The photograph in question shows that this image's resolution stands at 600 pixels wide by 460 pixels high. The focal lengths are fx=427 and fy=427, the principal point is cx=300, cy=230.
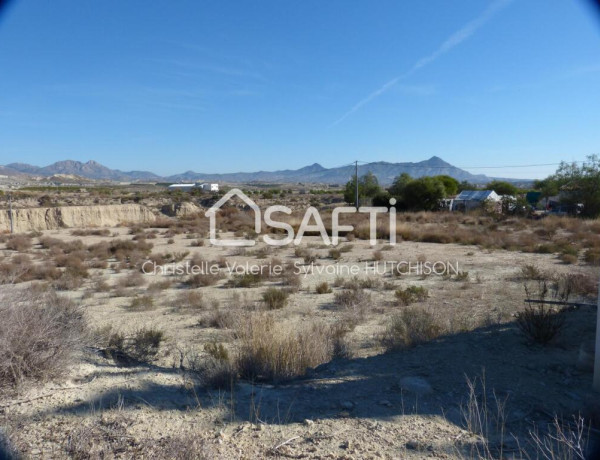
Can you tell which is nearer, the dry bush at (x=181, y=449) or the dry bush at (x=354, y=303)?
the dry bush at (x=181, y=449)

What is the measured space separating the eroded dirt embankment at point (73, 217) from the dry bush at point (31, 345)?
106ft

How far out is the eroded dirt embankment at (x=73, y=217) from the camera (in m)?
33.0

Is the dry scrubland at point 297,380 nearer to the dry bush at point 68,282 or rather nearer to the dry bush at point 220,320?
the dry bush at point 220,320

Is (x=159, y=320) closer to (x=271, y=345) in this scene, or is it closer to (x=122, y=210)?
(x=271, y=345)

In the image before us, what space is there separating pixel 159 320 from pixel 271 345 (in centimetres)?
499

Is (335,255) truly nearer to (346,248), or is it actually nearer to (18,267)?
(346,248)

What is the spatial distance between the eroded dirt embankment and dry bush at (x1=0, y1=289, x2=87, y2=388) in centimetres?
A: 3218

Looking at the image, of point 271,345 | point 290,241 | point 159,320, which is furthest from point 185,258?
point 271,345

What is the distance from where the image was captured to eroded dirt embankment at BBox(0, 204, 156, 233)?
33.0 m

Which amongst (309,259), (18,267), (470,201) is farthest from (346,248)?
(470,201)

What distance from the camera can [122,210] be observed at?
39.5 metres

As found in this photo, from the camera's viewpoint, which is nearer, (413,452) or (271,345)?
(413,452)

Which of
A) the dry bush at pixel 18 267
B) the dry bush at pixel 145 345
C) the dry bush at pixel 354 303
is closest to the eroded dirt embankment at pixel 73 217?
the dry bush at pixel 18 267

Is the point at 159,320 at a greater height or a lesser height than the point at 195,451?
lesser
